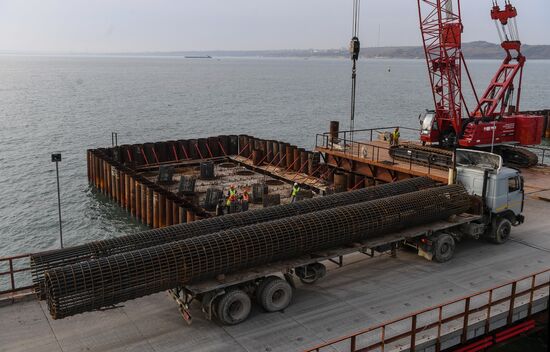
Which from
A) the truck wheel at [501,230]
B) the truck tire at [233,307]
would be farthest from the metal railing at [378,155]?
the truck tire at [233,307]

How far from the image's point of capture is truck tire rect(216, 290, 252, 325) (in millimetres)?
14171

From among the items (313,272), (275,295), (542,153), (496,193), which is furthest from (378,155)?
(542,153)

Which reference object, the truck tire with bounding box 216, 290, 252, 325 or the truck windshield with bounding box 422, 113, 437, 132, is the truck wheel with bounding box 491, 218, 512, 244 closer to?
the truck tire with bounding box 216, 290, 252, 325

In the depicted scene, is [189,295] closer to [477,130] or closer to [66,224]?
[66,224]

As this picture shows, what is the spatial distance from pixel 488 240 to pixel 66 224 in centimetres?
2532

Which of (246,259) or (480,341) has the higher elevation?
(246,259)

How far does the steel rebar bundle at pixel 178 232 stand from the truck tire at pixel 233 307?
253 cm

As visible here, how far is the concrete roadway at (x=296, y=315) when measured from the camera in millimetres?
13555

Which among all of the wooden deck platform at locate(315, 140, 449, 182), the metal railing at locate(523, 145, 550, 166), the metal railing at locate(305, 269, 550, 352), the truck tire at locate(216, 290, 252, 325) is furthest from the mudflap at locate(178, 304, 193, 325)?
the metal railing at locate(523, 145, 550, 166)

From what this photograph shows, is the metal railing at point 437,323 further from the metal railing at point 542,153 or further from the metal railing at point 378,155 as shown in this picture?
the metal railing at point 542,153

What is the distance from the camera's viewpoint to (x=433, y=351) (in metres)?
13.7

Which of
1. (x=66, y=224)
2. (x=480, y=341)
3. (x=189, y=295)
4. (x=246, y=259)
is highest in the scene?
(x=246, y=259)

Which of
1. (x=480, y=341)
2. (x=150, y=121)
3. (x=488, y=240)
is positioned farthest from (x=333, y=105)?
(x=480, y=341)

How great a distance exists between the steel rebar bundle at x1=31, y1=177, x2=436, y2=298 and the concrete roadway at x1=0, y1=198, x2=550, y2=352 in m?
1.21
